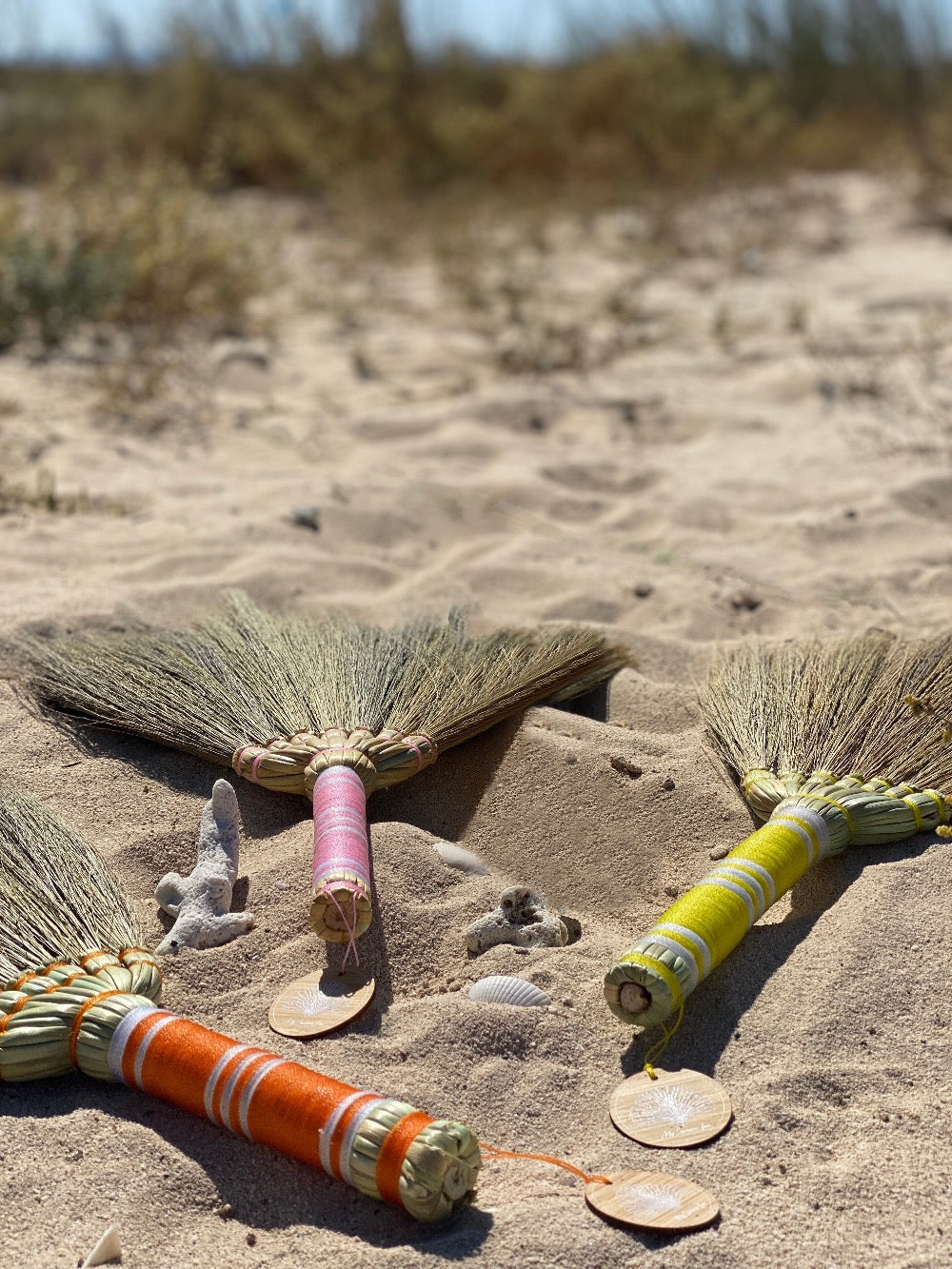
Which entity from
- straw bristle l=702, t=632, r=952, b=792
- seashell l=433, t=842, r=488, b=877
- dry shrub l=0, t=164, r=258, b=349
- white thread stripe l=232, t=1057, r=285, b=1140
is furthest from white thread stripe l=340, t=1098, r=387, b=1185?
dry shrub l=0, t=164, r=258, b=349

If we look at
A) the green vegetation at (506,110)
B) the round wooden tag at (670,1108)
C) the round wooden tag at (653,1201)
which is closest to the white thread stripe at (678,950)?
the round wooden tag at (670,1108)

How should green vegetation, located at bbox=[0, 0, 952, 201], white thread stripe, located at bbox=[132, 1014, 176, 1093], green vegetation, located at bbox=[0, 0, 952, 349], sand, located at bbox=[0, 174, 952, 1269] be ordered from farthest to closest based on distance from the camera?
1. green vegetation, located at bbox=[0, 0, 952, 201]
2. green vegetation, located at bbox=[0, 0, 952, 349]
3. white thread stripe, located at bbox=[132, 1014, 176, 1093]
4. sand, located at bbox=[0, 174, 952, 1269]

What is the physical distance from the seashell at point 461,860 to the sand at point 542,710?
0.09ft

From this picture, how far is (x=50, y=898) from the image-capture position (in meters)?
1.94

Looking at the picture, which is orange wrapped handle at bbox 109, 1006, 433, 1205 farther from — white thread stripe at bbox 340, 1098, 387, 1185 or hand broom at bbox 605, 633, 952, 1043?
hand broom at bbox 605, 633, 952, 1043

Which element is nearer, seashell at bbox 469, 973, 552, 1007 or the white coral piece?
seashell at bbox 469, 973, 552, 1007

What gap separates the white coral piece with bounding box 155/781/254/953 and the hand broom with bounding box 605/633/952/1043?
2.00 ft

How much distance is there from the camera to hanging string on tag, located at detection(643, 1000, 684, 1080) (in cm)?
174

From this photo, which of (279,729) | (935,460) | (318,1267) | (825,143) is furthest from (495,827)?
(825,143)

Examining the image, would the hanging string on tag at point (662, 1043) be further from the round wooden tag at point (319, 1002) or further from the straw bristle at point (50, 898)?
the straw bristle at point (50, 898)

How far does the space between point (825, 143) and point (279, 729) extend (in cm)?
705

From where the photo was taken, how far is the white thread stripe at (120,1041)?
1702mm

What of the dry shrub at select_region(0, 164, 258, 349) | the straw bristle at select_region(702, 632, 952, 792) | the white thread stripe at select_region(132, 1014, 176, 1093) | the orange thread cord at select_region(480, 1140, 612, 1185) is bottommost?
the orange thread cord at select_region(480, 1140, 612, 1185)

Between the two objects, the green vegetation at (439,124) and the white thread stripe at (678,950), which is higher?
the green vegetation at (439,124)
